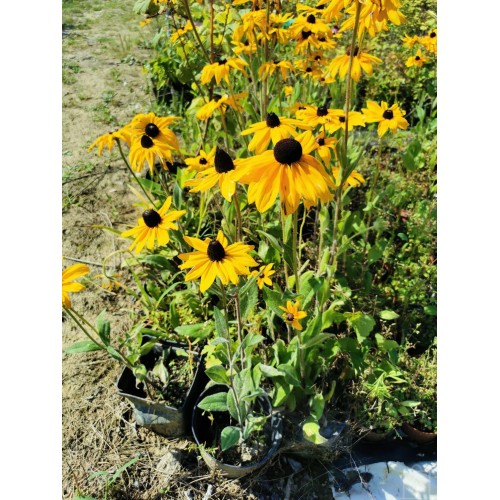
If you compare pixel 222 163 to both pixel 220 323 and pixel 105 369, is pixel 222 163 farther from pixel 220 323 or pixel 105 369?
pixel 105 369

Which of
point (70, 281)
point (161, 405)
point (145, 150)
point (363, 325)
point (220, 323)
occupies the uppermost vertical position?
point (145, 150)

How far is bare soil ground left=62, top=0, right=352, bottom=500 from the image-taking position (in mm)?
1640

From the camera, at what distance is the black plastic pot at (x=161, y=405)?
163cm

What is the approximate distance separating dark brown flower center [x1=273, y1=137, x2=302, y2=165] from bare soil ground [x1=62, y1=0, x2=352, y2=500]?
87cm

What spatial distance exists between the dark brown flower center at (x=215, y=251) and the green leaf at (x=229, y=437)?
0.64 m

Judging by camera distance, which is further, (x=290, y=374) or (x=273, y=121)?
(x=290, y=374)

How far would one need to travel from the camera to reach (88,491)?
1625mm

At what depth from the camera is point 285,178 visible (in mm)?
1004

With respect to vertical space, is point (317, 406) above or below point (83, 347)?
below

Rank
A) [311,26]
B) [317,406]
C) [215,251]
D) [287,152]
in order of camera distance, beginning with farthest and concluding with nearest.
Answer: [311,26]
[317,406]
[215,251]
[287,152]

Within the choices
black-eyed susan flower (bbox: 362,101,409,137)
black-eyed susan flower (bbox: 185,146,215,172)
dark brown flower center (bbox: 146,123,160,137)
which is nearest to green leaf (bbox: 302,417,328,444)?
black-eyed susan flower (bbox: 185,146,215,172)

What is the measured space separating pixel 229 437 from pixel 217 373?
22cm

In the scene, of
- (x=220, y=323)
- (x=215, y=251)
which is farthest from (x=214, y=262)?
(x=220, y=323)

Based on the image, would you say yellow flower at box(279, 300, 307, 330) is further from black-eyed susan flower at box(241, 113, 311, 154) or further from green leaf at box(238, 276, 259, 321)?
black-eyed susan flower at box(241, 113, 311, 154)
